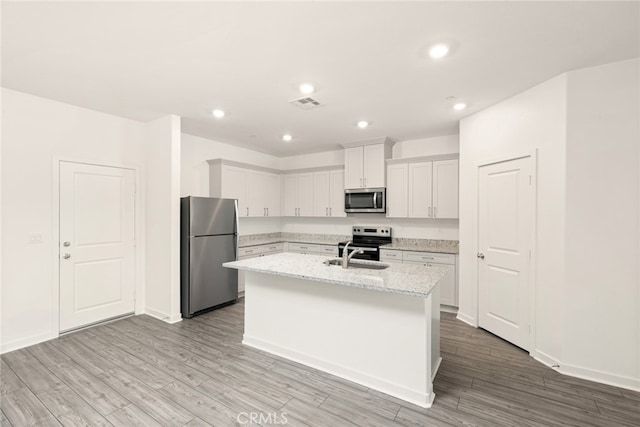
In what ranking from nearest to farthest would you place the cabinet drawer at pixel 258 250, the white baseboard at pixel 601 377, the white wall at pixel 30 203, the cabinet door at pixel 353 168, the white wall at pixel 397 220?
the white baseboard at pixel 601 377, the white wall at pixel 30 203, the white wall at pixel 397 220, the cabinet drawer at pixel 258 250, the cabinet door at pixel 353 168

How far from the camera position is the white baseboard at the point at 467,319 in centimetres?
370

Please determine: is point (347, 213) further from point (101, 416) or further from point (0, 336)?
point (0, 336)

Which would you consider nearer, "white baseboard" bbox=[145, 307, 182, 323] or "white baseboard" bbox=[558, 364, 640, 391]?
"white baseboard" bbox=[558, 364, 640, 391]

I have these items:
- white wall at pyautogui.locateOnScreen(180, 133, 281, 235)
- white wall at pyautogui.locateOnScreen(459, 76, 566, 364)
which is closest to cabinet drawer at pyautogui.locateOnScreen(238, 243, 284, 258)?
white wall at pyautogui.locateOnScreen(180, 133, 281, 235)

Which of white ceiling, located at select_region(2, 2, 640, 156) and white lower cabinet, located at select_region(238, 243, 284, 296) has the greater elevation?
white ceiling, located at select_region(2, 2, 640, 156)

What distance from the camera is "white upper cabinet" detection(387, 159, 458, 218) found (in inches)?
178

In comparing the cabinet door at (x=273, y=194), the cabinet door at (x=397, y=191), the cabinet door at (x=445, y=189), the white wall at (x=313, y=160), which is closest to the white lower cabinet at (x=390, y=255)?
the cabinet door at (x=397, y=191)

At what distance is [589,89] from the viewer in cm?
254

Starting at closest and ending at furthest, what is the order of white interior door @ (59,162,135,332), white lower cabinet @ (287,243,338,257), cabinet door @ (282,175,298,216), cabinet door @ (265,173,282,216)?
1. white interior door @ (59,162,135,332)
2. white lower cabinet @ (287,243,338,257)
3. cabinet door @ (265,173,282,216)
4. cabinet door @ (282,175,298,216)

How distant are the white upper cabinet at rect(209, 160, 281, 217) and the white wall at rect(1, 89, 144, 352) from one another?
1835 mm

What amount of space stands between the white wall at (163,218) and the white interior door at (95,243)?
26 centimetres

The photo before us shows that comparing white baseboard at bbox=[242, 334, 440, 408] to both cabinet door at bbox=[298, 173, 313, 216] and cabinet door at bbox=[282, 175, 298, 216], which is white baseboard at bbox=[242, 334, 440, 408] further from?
cabinet door at bbox=[282, 175, 298, 216]

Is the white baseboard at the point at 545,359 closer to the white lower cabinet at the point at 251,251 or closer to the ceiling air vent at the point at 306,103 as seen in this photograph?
the ceiling air vent at the point at 306,103

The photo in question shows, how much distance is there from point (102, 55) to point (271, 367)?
119 inches
